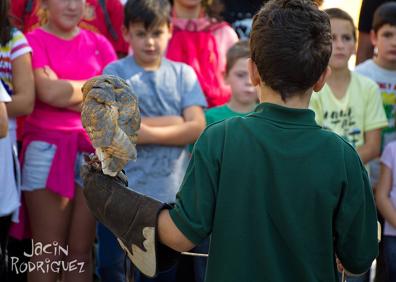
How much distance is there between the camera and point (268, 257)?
2.09m

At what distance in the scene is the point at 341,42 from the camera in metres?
4.20

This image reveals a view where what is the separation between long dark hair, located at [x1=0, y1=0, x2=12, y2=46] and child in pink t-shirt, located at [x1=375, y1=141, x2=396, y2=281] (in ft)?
7.04

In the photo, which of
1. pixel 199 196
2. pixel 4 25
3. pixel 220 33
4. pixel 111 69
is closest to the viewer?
pixel 199 196

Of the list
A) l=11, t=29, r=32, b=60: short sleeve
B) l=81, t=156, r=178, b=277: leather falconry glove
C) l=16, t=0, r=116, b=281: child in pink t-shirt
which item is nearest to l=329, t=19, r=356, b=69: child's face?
l=16, t=0, r=116, b=281: child in pink t-shirt

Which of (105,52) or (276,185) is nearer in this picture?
(276,185)

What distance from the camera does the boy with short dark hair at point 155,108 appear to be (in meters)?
3.93

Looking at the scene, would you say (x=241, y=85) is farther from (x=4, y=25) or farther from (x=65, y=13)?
(x=4, y=25)

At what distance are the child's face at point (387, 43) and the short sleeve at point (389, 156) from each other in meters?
0.65

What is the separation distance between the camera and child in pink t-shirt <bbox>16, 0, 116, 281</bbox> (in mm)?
3795

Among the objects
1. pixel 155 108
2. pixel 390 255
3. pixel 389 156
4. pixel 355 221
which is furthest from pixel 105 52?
pixel 355 221

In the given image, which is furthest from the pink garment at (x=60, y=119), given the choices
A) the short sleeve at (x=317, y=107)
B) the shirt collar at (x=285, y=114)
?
the shirt collar at (x=285, y=114)

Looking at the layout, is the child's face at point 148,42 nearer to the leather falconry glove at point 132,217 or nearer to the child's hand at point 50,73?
the child's hand at point 50,73

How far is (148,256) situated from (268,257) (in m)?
0.35

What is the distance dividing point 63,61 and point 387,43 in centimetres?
199
